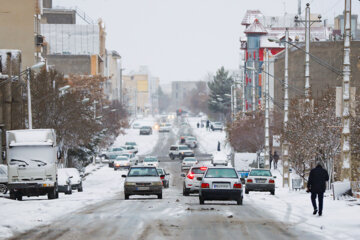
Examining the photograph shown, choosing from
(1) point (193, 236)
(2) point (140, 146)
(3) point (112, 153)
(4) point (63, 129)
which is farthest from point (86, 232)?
(2) point (140, 146)

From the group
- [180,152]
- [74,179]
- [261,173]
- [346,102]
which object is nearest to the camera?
[346,102]

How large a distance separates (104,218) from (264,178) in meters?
22.5

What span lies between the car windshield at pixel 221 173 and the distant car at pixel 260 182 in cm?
1380

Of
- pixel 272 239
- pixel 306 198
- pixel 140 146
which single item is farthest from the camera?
pixel 140 146

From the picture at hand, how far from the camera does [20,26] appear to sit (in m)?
87.1

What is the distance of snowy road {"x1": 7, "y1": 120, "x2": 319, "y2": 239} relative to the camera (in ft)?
56.9

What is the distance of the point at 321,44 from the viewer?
9612 cm

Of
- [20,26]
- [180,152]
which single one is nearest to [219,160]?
[180,152]

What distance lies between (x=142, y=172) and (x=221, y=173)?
637 centimetres

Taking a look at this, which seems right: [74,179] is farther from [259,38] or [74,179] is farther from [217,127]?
[217,127]

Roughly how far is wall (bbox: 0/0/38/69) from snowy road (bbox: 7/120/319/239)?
61029mm

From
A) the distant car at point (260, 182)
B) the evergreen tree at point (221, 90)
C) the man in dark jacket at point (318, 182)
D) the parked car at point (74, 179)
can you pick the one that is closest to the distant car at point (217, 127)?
the evergreen tree at point (221, 90)

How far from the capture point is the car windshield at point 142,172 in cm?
3509

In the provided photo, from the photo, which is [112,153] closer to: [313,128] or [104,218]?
[313,128]
